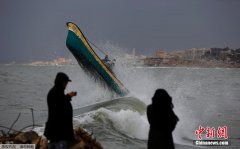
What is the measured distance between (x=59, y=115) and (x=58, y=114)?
0.07 feet

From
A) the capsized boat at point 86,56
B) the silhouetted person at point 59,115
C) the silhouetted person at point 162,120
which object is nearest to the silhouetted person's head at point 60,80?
the silhouetted person at point 59,115

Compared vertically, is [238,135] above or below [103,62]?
below

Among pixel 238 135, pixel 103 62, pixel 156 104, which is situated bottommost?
pixel 238 135

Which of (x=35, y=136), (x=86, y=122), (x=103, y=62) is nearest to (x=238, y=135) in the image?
(x=86, y=122)

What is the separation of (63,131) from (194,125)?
1227 centimetres

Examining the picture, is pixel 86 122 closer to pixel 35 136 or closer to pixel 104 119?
pixel 104 119

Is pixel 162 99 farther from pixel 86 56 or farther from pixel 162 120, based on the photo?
pixel 86 56

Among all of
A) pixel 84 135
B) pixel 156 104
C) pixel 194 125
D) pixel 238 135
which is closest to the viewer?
pixel 156 104

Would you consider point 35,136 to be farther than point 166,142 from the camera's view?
Yes

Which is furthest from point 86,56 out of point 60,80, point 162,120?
point 162,120

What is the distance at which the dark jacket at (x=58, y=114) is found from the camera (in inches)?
202

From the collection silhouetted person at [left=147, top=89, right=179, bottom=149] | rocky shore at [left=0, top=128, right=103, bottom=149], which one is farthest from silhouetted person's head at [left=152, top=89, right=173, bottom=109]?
rocky shore at [left=0, top=128, right=103, bottom=149]

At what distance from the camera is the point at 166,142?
523 centimetres

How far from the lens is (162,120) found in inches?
204
